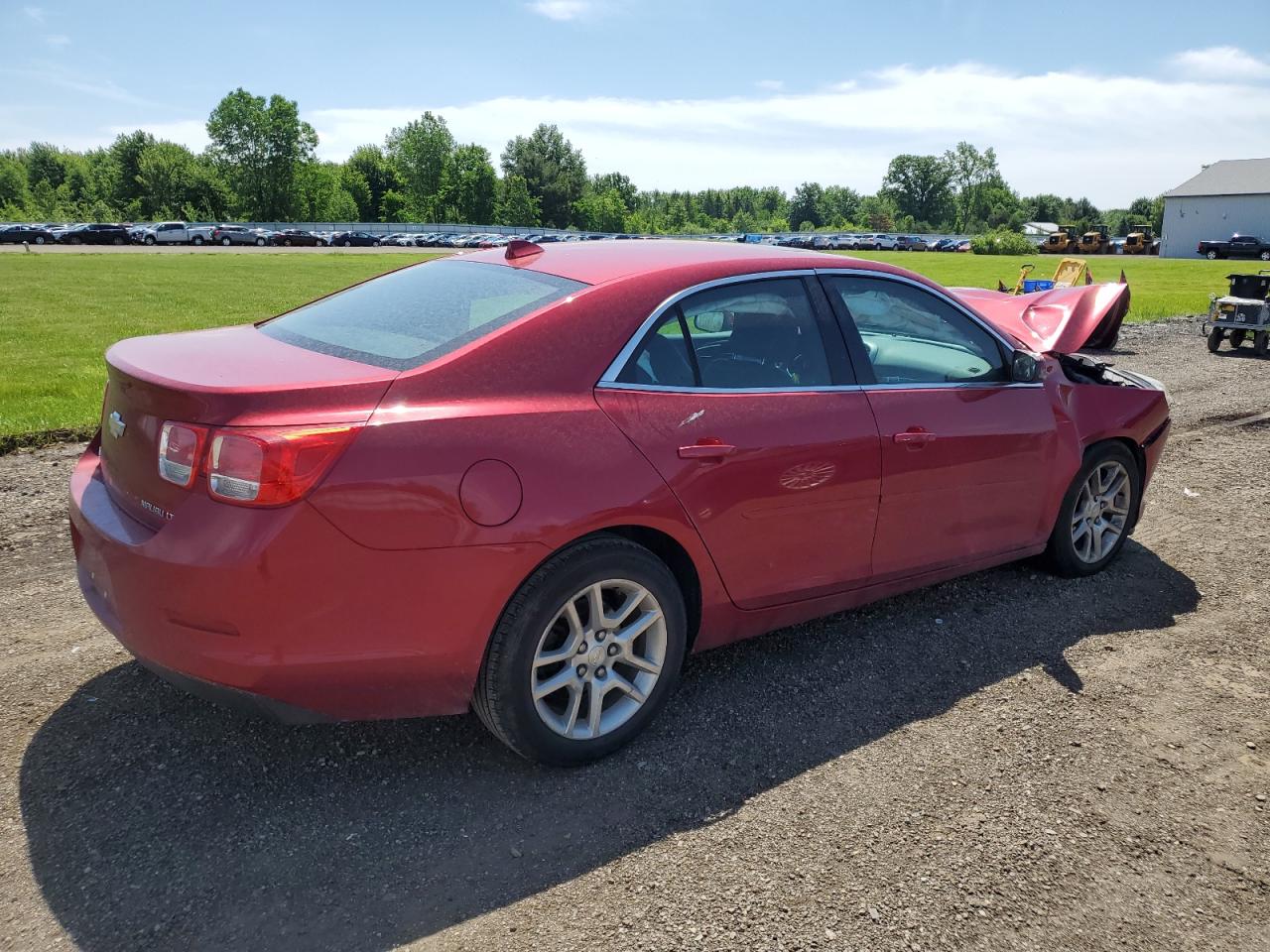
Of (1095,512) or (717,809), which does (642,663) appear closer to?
(717,809)

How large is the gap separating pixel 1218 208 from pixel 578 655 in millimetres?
92187

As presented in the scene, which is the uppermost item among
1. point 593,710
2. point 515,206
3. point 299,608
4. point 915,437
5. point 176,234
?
point 515,206

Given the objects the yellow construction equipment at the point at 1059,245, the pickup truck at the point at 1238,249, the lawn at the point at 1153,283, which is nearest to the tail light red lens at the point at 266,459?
the lawn at the point at 1153,283

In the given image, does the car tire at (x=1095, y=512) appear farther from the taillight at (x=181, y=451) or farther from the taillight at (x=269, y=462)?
the taillight at (x=181, y=451)

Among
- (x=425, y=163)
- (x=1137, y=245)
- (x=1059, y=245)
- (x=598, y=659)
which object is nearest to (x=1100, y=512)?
(x=598, y=659)

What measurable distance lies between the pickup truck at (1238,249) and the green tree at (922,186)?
3158 inches

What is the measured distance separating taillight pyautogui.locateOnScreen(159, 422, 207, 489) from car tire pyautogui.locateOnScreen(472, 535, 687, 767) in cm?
96

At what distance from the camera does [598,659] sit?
3117 millimetres

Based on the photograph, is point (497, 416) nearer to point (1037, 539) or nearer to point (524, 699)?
point (524, 699)

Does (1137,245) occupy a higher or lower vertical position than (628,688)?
higher

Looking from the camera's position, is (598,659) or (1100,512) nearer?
(598,659)

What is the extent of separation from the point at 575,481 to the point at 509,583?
1.18 feet

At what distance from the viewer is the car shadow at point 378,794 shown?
2.50m

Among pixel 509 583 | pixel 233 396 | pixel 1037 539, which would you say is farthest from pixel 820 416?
pixel 233 396
